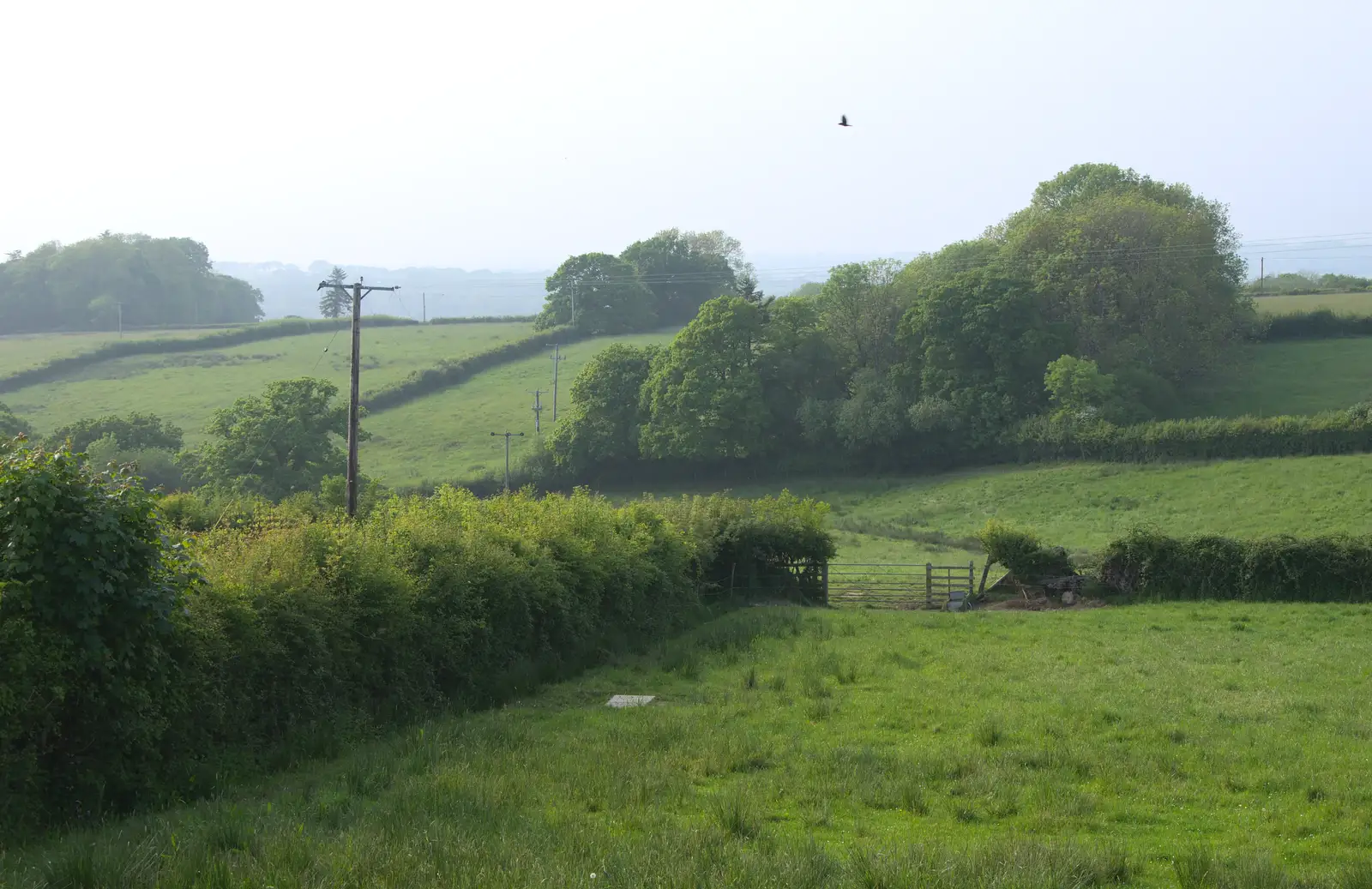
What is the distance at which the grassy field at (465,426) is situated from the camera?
64938mm

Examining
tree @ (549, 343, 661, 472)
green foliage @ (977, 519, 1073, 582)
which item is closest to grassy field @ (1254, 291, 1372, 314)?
tree @ (549, 343, 661, 472)

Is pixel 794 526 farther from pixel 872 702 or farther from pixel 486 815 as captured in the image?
pixel 486 815

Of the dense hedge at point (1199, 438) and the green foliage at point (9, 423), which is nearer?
the dense hedge at point (1199, 438)

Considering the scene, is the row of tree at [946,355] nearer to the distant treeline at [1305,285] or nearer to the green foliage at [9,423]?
the distant treeline at [1305,285]

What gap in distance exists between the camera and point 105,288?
111250mm

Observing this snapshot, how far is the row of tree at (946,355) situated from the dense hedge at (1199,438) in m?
1.70

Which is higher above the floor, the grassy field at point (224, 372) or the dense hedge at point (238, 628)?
the grassy field at point (224, 372)

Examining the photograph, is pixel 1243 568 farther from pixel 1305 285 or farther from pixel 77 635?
pixel 1305 285

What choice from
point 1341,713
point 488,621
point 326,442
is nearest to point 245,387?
point 326,442

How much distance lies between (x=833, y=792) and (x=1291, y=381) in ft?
207

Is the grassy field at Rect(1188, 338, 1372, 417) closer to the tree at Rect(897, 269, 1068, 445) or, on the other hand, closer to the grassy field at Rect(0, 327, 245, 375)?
the tree at Rect(897, 269, 1068, 445)

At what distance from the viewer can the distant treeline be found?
84.1m

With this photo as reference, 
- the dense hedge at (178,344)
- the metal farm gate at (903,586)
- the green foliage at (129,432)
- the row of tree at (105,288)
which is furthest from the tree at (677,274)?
the metal farm gate at (903,586)

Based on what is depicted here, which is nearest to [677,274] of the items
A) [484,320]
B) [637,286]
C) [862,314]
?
[637,286]
